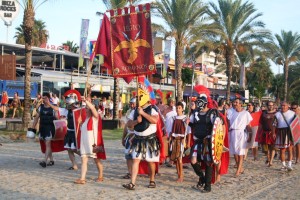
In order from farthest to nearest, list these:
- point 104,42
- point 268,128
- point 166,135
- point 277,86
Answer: point 277,86 < point 268,128 < point 166,135 < point 104,42

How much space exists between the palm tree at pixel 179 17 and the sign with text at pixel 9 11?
26.5 ft

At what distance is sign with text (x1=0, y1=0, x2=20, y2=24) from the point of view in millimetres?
21469

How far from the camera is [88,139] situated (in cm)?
819

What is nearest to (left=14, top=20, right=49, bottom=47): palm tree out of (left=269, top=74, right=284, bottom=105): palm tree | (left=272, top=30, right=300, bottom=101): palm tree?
(left=272, top=30, right=300, bottom=101): palm tree

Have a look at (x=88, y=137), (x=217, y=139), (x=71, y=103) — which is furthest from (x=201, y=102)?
(x=71, y=103)

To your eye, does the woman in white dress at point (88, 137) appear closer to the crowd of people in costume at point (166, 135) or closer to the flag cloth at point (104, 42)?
the crowd of people in costume at point (166, 135)

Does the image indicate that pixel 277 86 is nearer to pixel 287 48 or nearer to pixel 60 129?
pixel 287 48

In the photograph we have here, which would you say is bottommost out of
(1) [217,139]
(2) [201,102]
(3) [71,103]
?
(1) [217,139]

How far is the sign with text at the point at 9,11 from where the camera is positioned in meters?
21.5

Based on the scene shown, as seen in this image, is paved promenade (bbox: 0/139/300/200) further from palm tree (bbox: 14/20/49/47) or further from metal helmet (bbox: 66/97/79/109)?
palm tree (bbox: 14/20/49/47)

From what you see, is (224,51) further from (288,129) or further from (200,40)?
(288,129)

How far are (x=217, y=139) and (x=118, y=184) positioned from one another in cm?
210

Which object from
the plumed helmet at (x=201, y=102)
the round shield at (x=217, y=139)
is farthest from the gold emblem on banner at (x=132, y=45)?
the round shield at (x=217, y=139)

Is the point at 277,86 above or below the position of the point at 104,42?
above
